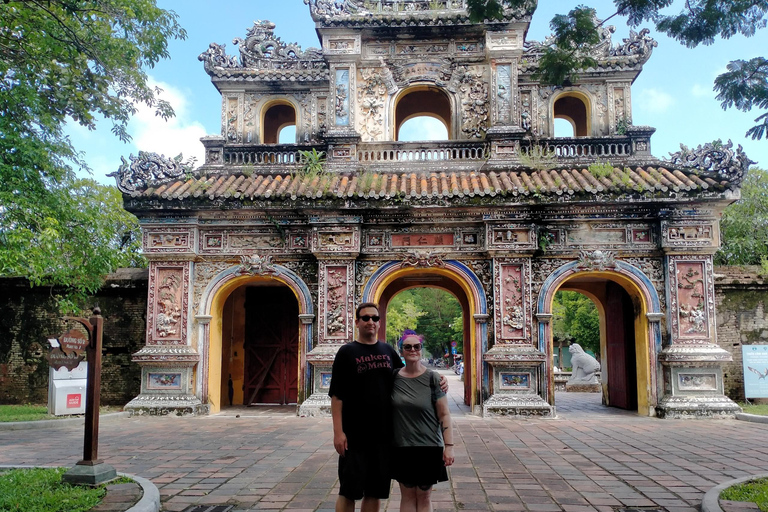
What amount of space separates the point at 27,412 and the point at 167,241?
4.32 m

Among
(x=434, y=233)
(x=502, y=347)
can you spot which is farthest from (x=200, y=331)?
(x=502, y=347)

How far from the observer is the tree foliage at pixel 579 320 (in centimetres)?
3228

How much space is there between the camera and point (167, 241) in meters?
12.8

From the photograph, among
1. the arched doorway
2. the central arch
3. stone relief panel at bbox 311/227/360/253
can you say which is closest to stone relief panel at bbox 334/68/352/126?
stone relief panel at bbox 311/227/360/253

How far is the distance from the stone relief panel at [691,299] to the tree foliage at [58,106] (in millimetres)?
11137

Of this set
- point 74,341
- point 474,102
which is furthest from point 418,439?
point 474,102

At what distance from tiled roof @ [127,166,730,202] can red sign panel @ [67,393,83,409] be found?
412 centimetres

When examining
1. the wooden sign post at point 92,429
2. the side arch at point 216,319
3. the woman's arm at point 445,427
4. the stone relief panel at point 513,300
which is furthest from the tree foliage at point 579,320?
the woman's arm at point 445,427

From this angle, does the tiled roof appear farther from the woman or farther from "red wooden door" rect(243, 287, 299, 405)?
the woman

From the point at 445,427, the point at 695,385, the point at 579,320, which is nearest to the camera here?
the point at 445,427

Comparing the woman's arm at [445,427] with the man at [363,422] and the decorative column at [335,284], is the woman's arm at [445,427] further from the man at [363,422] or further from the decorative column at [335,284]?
the decorative column at [335,284]

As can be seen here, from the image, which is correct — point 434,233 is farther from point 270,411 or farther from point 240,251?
point 270,411

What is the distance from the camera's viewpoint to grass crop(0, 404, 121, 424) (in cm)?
1098

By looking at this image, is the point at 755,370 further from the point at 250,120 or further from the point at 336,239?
the point at 250,120
